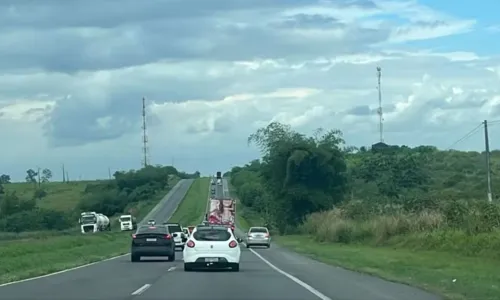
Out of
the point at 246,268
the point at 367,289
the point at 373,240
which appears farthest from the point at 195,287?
the point at 373,240

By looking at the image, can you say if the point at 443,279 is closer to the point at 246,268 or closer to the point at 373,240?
the point at 246,268

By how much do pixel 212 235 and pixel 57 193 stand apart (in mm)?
128164

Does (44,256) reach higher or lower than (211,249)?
lower

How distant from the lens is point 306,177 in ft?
320

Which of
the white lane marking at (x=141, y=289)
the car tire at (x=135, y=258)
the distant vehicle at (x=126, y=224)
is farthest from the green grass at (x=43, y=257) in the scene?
the distant vehicle at (x=126, y=224)

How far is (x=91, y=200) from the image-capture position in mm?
127625

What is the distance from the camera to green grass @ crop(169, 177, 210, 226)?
119 meters

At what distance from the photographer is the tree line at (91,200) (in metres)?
96.8

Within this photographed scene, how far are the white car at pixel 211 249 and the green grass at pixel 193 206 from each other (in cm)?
7774

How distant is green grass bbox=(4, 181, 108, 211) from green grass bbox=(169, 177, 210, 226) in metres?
15.0

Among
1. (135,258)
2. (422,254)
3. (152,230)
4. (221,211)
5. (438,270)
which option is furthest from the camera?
(221,211)

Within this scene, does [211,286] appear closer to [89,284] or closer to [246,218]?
[89,284]

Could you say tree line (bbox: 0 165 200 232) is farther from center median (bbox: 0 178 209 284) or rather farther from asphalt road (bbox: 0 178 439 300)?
asphalt road (bbox: 0 178 439 300)

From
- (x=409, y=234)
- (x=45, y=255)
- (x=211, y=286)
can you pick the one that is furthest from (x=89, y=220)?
(x=211, y=286)
